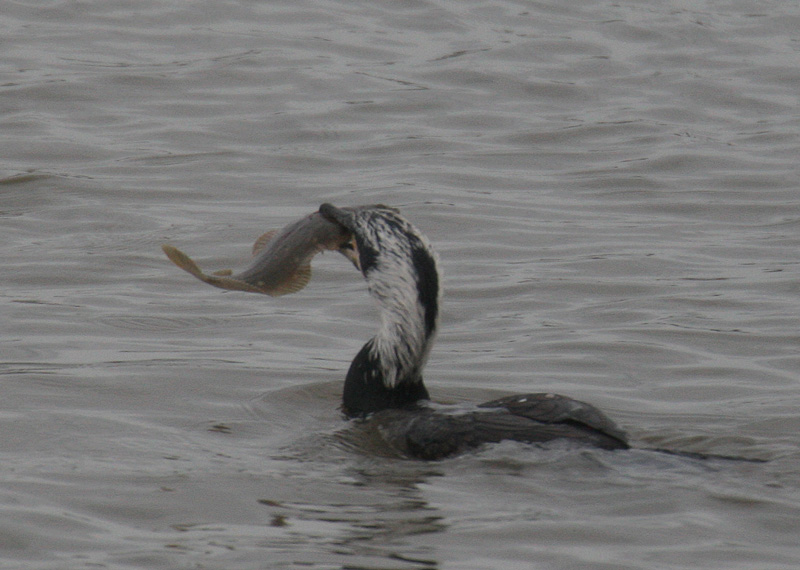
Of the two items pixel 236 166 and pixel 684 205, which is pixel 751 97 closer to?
pixel 684 205

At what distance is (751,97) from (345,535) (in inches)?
462

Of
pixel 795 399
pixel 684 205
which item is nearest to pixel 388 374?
pixel 795 399

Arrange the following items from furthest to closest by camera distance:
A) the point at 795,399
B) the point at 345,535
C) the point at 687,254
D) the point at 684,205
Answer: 1. the point at 684,205
2. the point at 687,254
3. the point at 795,399
4. the point at 345,535

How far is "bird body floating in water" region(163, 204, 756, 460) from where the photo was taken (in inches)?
271

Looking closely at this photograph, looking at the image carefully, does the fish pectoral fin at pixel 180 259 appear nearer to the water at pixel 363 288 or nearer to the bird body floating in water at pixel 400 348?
the bird body floating in water at pixel 400 348

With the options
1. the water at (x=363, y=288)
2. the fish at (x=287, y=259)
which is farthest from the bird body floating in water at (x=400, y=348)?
the water at (x=363, y=288)

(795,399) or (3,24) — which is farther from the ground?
(3,24)

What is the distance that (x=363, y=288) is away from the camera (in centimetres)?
1062

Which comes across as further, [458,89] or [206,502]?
[458,89]

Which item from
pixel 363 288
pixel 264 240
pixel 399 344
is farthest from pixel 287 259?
pixel 363 288

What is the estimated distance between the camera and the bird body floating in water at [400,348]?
22.6 ft

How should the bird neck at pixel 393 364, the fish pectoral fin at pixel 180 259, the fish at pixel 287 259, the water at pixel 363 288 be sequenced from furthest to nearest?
1. the bird neck at pixel 393 364
2. the fish at pixel 287 259
3. the fish pectoral fin at pixel 180 259
4. the water at pixel 363 288

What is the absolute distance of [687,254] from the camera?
37.5 ft

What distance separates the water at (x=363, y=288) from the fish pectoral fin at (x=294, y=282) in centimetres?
68
